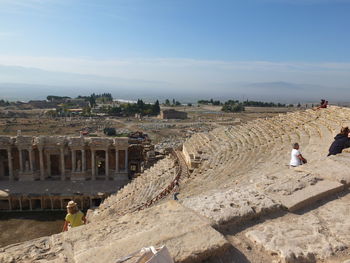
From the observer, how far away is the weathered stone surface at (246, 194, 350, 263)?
299 cm

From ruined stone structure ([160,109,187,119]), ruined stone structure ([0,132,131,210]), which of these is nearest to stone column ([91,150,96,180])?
ruined stone structure ([0,132,131,210])

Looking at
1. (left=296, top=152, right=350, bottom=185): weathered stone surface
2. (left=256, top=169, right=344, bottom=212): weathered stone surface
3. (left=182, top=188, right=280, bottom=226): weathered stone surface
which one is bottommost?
(left=182, top=188, right=280, bottom=226): weathered stone surface

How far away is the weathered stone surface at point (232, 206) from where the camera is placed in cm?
342

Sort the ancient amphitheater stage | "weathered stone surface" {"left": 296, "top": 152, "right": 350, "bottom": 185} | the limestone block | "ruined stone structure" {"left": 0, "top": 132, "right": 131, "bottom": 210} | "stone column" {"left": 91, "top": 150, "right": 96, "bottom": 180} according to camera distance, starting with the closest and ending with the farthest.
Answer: the ancient amphitheater stage, the limestone block, "weathered stone surface" {"left": 296, "top": 152, "right": 350, "bottom": 185}, "ruined stone structure" {"left": 0, "top": 132, "right": 131, "bottom": 210}, "stone column" {"left": 91, "top": 150, "right": 96, "bottom": 180}

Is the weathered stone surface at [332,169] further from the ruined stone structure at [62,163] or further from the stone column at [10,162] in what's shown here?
the stone column at [10,162]

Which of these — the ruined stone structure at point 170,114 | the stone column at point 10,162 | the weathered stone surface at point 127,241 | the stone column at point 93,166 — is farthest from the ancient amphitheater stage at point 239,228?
the ruined stone structure at point 170,114

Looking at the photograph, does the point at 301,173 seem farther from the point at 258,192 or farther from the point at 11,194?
the point at 11,194

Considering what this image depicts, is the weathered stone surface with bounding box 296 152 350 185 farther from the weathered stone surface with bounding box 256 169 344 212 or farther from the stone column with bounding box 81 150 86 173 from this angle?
the stone column with bounding box 81 150 86 173

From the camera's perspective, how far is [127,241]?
9.06ft

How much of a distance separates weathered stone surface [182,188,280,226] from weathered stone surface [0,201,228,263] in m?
0.28

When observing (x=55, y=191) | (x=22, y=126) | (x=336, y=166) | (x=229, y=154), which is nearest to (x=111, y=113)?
(x=22, y=126)

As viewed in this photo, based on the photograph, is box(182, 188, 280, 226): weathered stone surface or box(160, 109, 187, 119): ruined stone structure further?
box(160, 109, 187, 119): ruined stone structure

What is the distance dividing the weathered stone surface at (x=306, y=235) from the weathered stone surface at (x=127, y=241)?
68cm

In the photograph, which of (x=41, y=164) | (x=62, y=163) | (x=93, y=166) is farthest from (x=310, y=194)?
(x=41, y=164)
